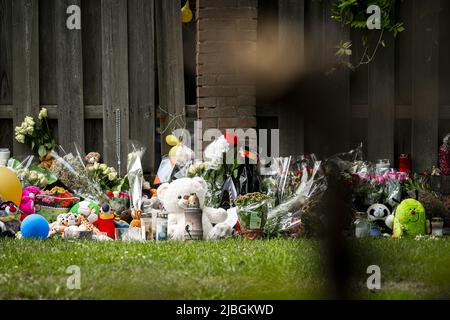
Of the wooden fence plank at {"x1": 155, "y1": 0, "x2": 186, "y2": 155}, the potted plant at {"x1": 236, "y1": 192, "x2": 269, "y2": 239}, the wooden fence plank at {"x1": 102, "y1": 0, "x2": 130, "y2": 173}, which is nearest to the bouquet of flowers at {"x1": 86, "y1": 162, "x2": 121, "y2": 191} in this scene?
the wooden fence plank at {"x1": 102, "y1": 0, "x2": 130, "y2": 173}

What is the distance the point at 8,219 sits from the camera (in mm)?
4996

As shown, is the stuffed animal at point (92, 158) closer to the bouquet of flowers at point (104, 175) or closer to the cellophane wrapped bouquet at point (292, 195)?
the bouquet of flowers at point (104, 175)

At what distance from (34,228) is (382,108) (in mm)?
2945

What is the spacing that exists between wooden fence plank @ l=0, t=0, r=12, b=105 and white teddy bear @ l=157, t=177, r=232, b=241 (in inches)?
85.7

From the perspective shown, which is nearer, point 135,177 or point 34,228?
point 34,228

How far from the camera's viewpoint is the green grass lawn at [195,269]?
9.46 feet

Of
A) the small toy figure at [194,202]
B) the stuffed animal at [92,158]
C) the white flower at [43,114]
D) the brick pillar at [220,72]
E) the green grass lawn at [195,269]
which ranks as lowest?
the green grass lawn at [195,269]

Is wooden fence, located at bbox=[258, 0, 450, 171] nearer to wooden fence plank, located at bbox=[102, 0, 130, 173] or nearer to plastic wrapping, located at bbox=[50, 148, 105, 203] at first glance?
wooden fence plank, located at bbox=[102, 0, 130, 173]

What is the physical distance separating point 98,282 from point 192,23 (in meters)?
3.52

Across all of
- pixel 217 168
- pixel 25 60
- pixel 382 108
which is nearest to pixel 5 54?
pixel 25 60

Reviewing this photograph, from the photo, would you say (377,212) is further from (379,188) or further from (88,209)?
(88,209)

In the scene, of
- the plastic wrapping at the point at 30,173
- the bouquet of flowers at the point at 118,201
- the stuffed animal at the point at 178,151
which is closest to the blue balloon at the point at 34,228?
the bouquet of flowers at the point at 118,201

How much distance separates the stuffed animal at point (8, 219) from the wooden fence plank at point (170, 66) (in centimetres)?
151
